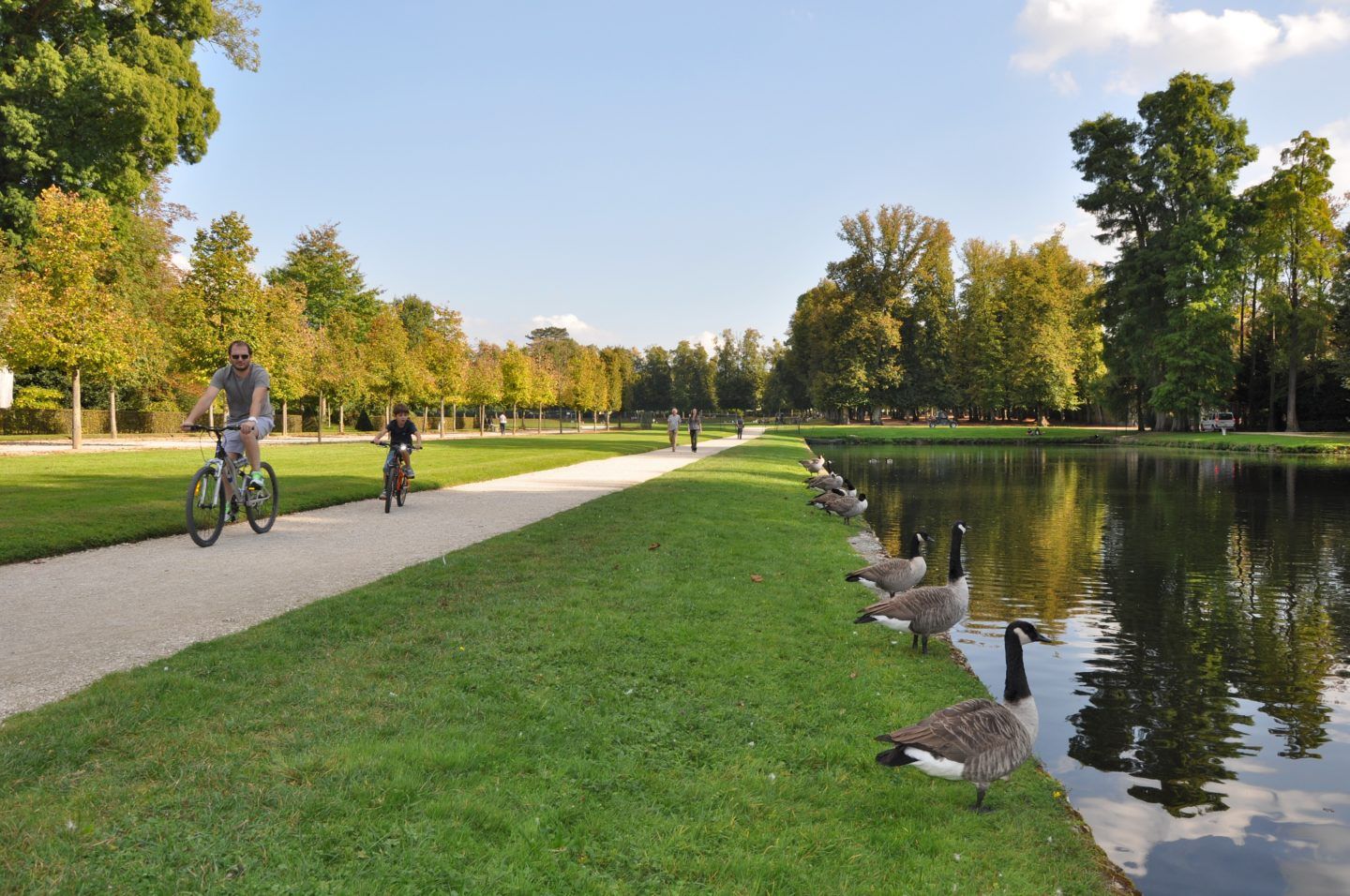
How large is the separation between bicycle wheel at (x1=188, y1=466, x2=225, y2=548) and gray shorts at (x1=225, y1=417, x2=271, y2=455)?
420mm

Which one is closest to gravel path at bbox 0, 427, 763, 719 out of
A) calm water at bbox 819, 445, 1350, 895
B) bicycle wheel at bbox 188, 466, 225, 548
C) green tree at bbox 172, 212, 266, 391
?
bicycle wheel at bbox 188, 466, 225, 548

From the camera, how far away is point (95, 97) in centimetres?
2847

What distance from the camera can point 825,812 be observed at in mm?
4379

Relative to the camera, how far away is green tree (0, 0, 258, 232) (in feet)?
91.7

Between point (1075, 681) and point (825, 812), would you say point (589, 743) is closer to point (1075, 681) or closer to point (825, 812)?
point (825, 812)

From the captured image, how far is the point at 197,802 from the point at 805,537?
10980 mm

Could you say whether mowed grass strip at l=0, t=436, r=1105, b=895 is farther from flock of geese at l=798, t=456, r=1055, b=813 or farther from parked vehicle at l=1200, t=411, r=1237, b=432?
parked vehicle at l=1200, t=411, r=1237, b=432

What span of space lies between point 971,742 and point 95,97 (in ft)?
119

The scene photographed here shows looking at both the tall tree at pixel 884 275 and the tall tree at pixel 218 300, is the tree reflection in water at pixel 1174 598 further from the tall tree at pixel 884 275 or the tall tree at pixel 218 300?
the tall tree at pixel 884 275

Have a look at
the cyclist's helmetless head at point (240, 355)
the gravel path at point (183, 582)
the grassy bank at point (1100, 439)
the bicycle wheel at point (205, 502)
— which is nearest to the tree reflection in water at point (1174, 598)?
the gravel path at point (183, 582)

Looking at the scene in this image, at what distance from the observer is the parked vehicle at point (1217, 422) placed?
209 feet

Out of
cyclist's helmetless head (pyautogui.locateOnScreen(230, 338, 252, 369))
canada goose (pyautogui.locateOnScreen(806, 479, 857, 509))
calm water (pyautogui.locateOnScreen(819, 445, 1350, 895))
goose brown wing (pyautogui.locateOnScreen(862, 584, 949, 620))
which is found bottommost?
calm water (pyautogui.locateOnScreen(819, 445, 1350, 895))

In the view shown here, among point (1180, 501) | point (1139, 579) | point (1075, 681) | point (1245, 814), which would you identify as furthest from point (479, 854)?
point (1180, 501)

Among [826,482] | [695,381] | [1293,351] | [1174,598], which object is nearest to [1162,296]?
[1293,351]
